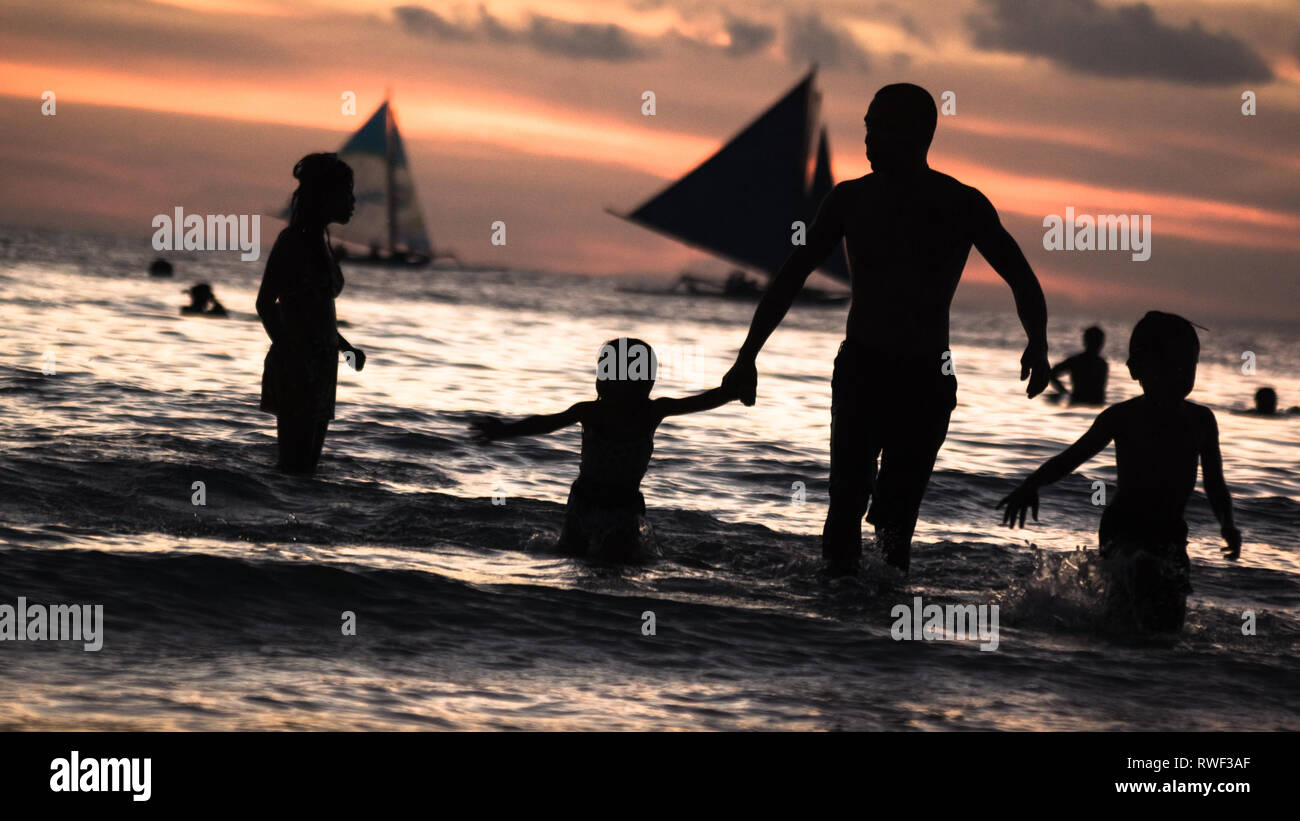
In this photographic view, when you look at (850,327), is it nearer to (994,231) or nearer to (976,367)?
(994,231)

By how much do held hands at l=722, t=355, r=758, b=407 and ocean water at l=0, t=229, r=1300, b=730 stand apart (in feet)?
3.11

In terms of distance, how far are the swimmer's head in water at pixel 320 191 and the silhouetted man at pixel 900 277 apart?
3095 mm

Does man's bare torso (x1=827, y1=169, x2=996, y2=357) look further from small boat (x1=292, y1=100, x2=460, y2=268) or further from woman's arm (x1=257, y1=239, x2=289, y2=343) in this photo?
small boat (x1=292, y1=100, x2=460, y2=268)

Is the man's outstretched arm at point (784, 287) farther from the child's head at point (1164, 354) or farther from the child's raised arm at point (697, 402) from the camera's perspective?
the child's head at point (1164, 354)

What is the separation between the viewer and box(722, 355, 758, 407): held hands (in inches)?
225

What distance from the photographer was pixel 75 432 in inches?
402

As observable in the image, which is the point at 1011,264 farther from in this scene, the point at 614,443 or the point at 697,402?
the point at 614,443

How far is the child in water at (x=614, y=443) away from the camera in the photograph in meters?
6.62

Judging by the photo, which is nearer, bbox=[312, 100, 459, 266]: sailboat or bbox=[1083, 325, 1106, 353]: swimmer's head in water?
bbox=[1083, 325, 1106, 353]: swimmer's head in water

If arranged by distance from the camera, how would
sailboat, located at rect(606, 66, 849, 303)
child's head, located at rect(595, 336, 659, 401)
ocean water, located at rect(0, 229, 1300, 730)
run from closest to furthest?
ocean water, located at rect(0, 229, 1300, 730), child's head, located at rect(595, 336, 659, 401), sailboat, located at rect(606, 66, 849, 303)

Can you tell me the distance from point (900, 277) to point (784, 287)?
0.50 m

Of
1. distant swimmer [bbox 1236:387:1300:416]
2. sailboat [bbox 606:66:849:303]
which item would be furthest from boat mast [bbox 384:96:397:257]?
distant swimmer [bbox 1236:387:1300:416]

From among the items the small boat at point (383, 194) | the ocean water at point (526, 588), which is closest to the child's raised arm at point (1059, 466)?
the ocean water at point (526, 588)

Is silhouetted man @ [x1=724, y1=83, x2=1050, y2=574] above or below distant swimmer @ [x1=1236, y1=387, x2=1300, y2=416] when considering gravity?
above
